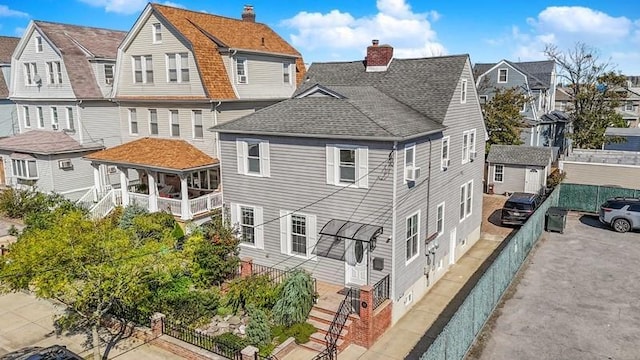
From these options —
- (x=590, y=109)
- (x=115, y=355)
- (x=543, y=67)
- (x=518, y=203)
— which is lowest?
(x=115, y=355)

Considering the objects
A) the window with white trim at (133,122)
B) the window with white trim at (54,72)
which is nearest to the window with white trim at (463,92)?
the window with white trim at (133,122)

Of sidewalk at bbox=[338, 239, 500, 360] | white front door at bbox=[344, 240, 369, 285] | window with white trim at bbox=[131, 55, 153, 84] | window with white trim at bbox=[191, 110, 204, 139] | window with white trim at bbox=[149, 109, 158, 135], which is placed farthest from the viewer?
window with white trim at bbox=[149, 109, 158, 135]

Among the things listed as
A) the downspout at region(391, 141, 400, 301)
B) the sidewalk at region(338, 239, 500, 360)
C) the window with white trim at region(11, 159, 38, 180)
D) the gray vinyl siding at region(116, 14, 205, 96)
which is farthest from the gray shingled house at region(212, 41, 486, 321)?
the window with white trim at region(11, 159, 38, 180)

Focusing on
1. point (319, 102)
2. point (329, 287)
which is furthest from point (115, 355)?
point (319, 102)

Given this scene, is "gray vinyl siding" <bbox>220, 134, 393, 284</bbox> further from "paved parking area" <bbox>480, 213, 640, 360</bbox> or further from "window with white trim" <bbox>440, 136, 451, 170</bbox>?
"window with white trim" <bbox>440, 136, 451, 170</bbox>

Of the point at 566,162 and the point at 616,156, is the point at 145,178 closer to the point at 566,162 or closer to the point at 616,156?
the point at 566,162
